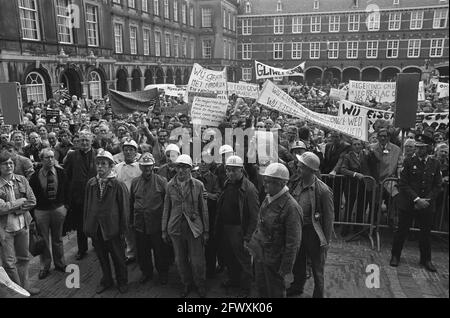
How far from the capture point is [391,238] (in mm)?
5930

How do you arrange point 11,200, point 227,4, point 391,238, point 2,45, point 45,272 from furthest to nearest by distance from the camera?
point 227,4 → point 2,45 → point 391,238 → point 45,272 → point 11,200

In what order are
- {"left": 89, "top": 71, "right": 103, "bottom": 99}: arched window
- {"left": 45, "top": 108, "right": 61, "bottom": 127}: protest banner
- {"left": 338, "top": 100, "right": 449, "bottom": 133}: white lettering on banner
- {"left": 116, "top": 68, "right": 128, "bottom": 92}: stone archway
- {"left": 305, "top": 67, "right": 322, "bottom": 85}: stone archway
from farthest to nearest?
{"left": 305, "top": 67, "right": 322, "bottom": 85}: stone archway
{"left": 116, "top": 68, "right": 128, "bottom": 92}: stone archway
{"left": 89, "top": 71, "right": 103, "bottom": 99}: arched window
{"left": 45, "top": 108, "right": 61, "bottom": 127}: protest banner
{"left": 338, "top": 100, "right": 449, "bottom": 133}: white lettering on banner

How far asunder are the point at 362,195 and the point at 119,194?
12.9ft

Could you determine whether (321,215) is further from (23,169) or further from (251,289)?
(23,169)

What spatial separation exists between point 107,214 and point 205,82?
6164 mm

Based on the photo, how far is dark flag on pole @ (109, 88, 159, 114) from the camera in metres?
11.1

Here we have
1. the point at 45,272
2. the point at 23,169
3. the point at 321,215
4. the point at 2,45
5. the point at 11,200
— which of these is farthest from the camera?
the point at 2,45

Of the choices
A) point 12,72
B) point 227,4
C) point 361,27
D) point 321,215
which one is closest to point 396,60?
point 361,27

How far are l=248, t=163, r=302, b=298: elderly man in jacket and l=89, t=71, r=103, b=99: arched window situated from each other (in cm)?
2268

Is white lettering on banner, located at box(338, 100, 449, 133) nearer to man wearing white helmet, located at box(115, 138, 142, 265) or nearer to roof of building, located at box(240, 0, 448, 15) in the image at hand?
man wearing white helmet, located at box(115, 138, 142, 265)

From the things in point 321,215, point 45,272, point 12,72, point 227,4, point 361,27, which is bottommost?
point 45,272

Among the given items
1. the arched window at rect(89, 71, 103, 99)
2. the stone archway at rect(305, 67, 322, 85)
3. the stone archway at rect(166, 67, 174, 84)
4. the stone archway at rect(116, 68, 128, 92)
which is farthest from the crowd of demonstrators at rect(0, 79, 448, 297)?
the stone archway at rect(305, 67, 322, 85)

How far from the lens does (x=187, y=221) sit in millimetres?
4328
